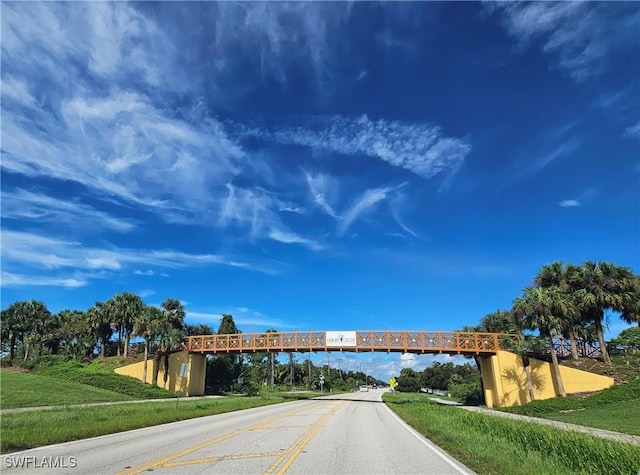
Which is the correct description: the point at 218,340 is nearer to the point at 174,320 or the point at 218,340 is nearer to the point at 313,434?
the point at 174,320

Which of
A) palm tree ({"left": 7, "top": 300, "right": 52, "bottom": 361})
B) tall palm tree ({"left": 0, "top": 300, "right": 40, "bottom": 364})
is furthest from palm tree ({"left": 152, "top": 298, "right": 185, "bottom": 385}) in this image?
tall palm tree ({"left": 0, "top": 300, "right": 40, "bottom": 364})

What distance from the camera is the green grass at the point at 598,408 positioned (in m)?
23.3

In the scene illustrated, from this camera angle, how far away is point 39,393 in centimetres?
3397

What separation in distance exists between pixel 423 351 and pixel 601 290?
703 inches

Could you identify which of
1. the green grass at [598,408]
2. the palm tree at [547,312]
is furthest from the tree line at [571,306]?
the green grass at [598,408]

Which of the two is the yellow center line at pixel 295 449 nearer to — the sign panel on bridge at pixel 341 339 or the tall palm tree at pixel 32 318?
the sign panel on bridge at pixel 341 339

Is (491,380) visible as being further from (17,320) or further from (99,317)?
(17,320)

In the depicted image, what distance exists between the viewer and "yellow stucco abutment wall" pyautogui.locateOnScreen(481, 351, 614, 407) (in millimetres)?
38688

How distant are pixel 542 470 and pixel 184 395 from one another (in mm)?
49838

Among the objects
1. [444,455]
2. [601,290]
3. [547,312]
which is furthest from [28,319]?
[601,290]

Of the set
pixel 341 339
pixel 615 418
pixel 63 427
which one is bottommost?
pixel 615 418

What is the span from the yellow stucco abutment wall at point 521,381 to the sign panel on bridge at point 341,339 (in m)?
14.1

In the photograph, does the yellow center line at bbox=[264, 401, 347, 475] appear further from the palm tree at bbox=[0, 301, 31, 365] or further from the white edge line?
the palm tree at bbox=[0, 301, 31, 365]

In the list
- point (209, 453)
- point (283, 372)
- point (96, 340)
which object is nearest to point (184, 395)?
point (96, 340)
